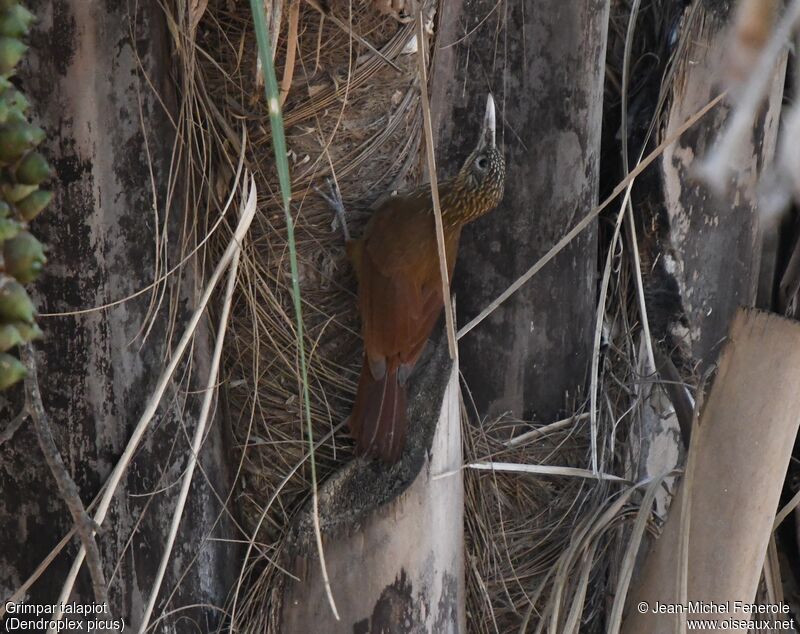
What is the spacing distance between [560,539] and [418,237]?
813 mm

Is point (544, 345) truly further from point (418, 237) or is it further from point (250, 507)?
point (250, 507)

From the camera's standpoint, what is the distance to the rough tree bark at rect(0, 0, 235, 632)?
4.66 feet

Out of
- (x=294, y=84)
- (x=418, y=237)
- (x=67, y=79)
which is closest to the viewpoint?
(x=67, y=79)

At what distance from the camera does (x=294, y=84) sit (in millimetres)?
1719

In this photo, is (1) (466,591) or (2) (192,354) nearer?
(2) (192,354)

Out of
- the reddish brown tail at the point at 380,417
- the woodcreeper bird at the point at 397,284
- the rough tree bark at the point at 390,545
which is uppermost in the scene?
the woodcreeper bird at the point at 397,284

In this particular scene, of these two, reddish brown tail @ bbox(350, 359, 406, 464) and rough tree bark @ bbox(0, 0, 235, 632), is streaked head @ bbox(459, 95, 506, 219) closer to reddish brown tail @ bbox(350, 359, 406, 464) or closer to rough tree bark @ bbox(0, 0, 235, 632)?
reddish brown tail @ bbox(350, 359, 406, 464)

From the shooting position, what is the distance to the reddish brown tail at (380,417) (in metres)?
1.75

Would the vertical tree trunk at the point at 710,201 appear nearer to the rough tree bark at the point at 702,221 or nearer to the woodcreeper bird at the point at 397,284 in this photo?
the rough tree bark at the point at 702,221

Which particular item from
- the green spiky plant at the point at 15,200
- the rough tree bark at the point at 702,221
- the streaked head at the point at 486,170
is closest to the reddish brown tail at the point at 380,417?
the streaked head at the point at 486,170

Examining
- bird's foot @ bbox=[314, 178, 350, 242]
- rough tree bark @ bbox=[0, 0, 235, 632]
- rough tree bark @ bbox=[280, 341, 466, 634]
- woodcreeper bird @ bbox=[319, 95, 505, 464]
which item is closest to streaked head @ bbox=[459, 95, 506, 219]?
woodcreeper bird @ bbox=[319, 95, 505, 464]

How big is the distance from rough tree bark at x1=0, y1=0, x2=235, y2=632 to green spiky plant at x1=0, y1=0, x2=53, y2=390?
55cm

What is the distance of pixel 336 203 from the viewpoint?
6.08ft

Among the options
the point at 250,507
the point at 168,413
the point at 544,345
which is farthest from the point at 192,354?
the point at 544,345
